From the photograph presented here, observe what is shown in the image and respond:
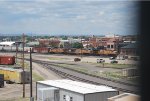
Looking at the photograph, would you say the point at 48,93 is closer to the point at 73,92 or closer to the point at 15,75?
the point at 73,92

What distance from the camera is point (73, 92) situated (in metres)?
13.4

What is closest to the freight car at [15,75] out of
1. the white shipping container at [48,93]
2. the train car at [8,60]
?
the white shipping container at [48,93]

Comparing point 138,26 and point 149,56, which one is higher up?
point 138,26

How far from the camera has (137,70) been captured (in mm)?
3346

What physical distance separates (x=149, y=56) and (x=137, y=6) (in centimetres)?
53

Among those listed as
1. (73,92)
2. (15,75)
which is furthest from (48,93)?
(15,75)

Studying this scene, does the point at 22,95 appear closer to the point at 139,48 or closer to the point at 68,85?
the point at 68,85

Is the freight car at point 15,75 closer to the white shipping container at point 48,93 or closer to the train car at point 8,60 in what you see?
the white shipping container at point 48,93

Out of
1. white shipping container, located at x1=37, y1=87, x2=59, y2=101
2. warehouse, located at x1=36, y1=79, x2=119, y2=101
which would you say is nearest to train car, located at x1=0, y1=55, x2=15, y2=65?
warehouse, located at x1=36, y1=79, x2=119, y2=101

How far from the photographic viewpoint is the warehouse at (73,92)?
→ 1294 centimetres

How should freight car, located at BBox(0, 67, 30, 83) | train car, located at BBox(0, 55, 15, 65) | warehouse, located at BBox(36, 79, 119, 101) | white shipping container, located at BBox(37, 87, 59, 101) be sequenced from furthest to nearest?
train car, located at BBox(0, 55, 15, 65), freight car, located at BBox(0, 67, 30, 83), white shipping container, located at BBox(37, 87, 59, 101), warehouse, located at BBox(36, 79, 119, 101)

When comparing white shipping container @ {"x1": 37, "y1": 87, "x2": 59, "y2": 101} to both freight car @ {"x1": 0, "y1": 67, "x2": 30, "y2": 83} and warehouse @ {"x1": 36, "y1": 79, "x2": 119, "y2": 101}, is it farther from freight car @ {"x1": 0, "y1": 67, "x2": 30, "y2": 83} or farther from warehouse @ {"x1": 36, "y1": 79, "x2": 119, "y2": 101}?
freight car @ {"x1": 0, "y1": 67, "x2": 30, "y2": 83}

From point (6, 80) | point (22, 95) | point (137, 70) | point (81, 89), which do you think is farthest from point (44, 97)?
point (6, 80)

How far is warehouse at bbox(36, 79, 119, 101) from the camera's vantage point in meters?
12.9
